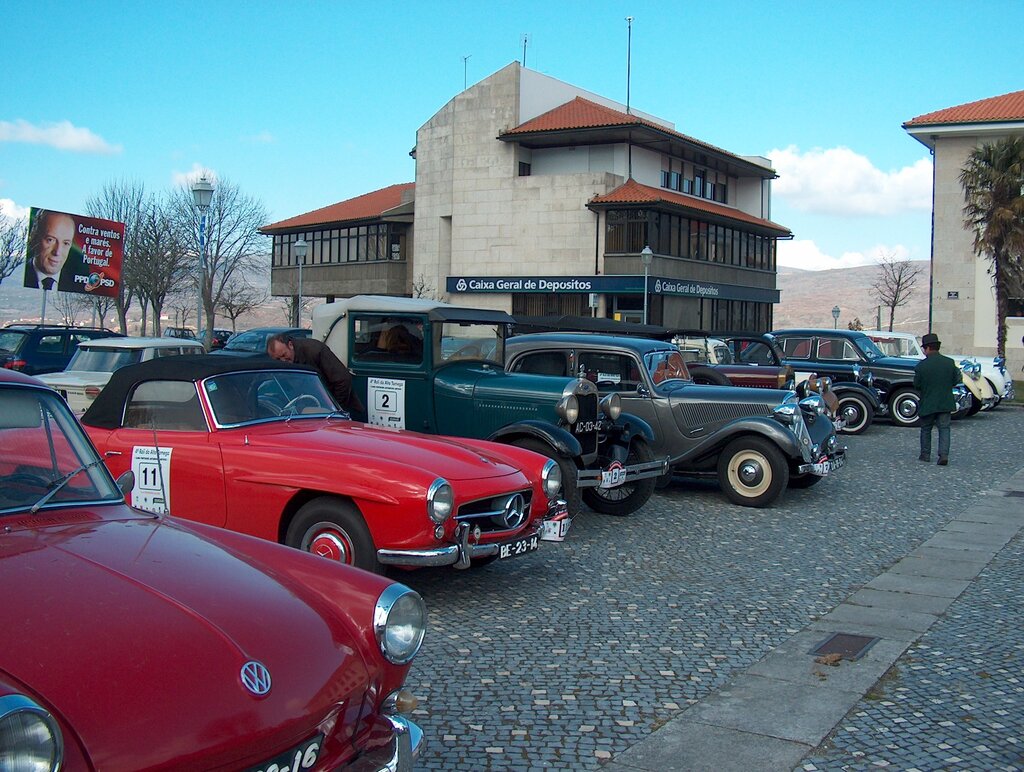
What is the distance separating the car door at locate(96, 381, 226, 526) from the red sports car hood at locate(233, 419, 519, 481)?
30 centimetres

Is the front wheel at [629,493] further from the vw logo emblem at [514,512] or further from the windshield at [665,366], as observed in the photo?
the vw logo emblem at [514,512]

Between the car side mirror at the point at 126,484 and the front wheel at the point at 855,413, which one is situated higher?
the car side mirror at the point at 126,484

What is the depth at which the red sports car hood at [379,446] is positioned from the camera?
622cm

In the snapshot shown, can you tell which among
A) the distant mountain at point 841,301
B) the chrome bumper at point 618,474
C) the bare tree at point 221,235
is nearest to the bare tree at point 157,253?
the bare tree at point 221,235

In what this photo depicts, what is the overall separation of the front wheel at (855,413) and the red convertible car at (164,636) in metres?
16.7

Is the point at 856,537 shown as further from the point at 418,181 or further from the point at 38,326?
the point at 418,181

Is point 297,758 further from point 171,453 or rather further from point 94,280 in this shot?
point 94,280

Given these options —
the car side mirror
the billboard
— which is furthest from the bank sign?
the car side mirror

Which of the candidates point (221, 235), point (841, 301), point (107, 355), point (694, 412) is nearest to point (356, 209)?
point (221, 235)

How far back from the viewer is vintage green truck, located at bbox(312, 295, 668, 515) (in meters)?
9.01

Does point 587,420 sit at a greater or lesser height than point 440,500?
greater

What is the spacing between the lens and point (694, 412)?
11156mm

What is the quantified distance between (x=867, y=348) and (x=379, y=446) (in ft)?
53.5

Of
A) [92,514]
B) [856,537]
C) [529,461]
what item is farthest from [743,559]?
[92,514]
